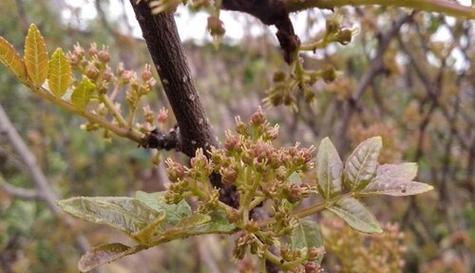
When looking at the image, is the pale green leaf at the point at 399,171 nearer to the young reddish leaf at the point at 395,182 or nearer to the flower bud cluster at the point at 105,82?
the young reddish leaf at the point at 395,182

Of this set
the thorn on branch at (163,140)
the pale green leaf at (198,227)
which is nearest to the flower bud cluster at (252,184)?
the pale green leaf at (198,227)

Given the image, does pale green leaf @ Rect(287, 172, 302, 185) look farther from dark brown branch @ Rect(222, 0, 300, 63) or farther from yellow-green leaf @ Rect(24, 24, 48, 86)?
yellow-green leaf @ Rect(24, 24, 48, 86)

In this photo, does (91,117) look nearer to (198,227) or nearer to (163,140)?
(163,140)

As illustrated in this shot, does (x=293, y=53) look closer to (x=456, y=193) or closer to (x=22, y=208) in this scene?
(x=22, y=208)

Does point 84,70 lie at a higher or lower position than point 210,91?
higher

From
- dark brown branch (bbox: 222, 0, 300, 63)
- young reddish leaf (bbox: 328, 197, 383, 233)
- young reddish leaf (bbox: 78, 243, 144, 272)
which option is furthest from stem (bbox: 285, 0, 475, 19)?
young reddish leaf (bbox: 78, 243, 144, 272)

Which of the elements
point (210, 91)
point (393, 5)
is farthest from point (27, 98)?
point (393, 5)

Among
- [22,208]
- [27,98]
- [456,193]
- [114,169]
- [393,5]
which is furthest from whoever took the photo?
[114,169]
